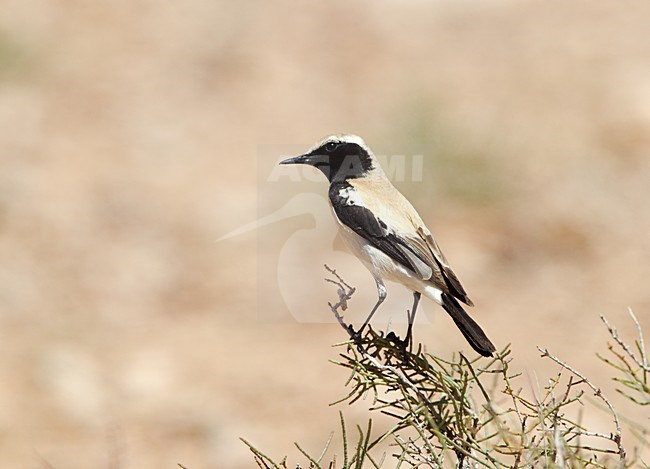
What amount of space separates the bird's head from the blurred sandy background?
2.65 m

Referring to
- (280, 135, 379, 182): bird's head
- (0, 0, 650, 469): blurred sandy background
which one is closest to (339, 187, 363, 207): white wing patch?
(280, 135, 379, 182): bird's head

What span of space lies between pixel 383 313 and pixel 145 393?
2.22m

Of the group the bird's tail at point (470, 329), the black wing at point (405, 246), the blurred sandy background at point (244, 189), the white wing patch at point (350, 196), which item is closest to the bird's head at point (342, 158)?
the white wing patch at point (350, 196)

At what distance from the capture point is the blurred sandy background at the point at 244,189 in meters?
7.90

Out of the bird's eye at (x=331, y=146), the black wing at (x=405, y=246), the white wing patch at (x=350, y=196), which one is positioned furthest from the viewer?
the bird's eye at (x=331, y=146)

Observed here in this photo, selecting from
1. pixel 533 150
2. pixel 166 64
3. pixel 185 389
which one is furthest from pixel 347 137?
pixel 166 64

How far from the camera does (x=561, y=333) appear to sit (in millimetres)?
8773

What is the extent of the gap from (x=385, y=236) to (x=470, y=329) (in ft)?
1.82

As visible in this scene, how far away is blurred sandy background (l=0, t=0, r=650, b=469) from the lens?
7897 millimetres

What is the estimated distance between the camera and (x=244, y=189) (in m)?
10.6

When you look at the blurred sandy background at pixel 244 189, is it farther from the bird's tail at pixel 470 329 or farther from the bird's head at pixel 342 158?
the bird's tail at pixel 470 329

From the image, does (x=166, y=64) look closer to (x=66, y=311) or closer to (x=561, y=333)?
(x=66, y=311)

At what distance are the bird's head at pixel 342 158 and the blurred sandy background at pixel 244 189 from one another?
265 cm

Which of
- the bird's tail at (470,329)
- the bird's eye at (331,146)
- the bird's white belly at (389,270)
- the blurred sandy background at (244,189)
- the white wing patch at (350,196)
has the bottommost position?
the bird's tail at (470,329)
